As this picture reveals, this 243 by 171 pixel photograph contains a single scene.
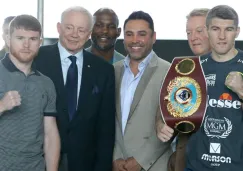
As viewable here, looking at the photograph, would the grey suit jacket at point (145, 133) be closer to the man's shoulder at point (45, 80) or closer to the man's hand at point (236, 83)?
the man's shoulder at point (45, 80)

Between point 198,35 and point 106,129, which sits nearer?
point 106,129

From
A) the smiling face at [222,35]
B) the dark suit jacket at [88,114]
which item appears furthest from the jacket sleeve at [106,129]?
the smiling face at [222,35]

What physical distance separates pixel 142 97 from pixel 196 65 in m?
0.50

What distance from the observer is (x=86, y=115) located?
8.35ft

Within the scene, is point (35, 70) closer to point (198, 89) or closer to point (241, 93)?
point (198, 89)

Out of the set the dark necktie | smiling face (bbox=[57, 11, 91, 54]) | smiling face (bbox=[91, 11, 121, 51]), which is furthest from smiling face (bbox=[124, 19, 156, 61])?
smiling face (bbox=[91, 11, 121, 51])

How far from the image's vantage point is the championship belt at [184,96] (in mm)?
2146

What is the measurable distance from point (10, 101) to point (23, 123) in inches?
7.3

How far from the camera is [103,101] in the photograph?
2621mm

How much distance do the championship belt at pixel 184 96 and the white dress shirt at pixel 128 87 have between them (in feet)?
1.51

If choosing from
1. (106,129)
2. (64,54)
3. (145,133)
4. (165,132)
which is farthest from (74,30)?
(165,132)

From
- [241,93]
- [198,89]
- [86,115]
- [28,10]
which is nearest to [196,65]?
[198,89]

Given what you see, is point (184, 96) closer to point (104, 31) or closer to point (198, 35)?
point (198, 35)

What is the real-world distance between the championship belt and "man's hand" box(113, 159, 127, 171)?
529 millimetres
